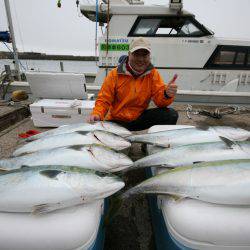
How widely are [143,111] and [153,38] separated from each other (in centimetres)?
409

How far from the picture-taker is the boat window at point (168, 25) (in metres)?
6.96

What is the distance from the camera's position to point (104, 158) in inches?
78.5

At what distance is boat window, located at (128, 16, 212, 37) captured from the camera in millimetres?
6965

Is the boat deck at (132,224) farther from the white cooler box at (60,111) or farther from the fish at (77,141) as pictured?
the white cooler box at (60,111)

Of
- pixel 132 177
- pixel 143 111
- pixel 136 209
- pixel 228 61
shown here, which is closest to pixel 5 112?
pixel 143 111

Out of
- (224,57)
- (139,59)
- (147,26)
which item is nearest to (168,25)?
(147,26)

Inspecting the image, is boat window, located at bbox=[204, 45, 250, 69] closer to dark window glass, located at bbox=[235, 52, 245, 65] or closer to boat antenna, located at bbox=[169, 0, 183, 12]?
dark window glass, located at bbox=[235, 52, 245, 65]

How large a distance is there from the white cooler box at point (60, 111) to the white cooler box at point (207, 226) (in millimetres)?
3089

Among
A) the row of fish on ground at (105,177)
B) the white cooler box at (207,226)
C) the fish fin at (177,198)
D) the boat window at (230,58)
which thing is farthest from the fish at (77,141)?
the boat window at (230,58)

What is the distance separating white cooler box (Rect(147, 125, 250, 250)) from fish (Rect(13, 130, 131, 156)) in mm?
1069

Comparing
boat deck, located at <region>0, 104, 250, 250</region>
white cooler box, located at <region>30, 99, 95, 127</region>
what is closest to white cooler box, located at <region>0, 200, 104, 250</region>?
boat deck, located at <region>0, 104, 250, 250</region>

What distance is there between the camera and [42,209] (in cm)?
141

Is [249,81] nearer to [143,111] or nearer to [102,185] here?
[143,111]

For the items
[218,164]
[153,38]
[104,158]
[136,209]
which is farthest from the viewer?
[153,38]
